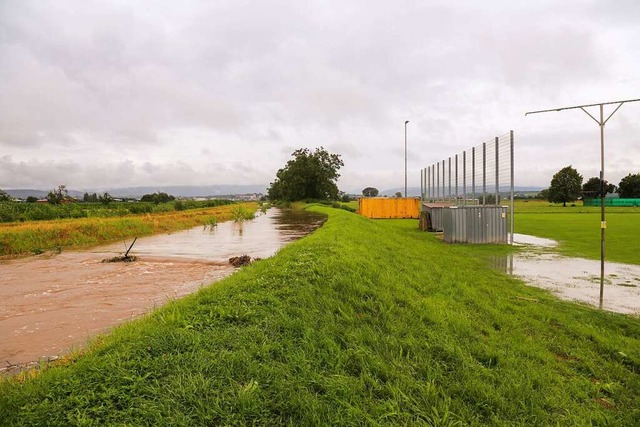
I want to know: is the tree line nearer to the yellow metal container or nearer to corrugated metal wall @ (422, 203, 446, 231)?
the yellow metal container

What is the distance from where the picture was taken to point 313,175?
2889 inches

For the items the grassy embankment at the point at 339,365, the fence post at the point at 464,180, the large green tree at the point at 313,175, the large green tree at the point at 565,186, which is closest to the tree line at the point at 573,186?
the large green tree at the point at 565,186

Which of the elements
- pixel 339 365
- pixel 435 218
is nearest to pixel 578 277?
pixel 339 365

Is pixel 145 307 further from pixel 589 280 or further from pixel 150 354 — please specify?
pixel 589 280

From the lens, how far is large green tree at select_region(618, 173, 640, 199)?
84688 millimetres

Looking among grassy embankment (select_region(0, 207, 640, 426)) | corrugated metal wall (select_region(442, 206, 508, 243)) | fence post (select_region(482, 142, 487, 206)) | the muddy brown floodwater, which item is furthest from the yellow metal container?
grassy embankment (select_region(0, 207, 640, 426))

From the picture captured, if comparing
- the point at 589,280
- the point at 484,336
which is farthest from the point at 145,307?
the point at 589,280

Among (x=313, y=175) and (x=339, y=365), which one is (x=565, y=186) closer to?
(x=313, y=175)

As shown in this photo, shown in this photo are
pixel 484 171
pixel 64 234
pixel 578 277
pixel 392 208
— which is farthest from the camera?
pixel 392 208

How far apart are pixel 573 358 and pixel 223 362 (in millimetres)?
4350

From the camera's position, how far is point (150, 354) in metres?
3.65

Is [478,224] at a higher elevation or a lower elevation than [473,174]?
lower

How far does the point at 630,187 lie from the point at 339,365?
107823 millimetres

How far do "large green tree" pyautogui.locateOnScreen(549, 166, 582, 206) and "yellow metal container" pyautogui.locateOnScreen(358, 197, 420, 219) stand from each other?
4949 centimetres
